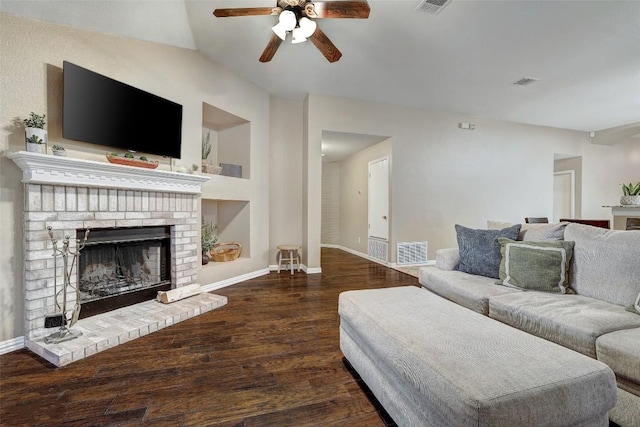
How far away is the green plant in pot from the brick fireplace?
692mm

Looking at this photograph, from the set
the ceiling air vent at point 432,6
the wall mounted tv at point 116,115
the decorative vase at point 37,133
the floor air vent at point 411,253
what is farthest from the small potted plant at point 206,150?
the floor air vent at point 411,253

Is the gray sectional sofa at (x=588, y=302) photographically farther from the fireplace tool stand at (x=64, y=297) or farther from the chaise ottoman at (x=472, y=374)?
the fireplace tool stand at (x=64, y=297)

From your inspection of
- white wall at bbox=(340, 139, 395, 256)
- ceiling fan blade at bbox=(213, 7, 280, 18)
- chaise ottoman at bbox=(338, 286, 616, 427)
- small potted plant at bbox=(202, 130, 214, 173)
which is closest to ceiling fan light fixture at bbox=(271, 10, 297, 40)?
ceiling fan blade at bbox=(213, 7, 280, 18)

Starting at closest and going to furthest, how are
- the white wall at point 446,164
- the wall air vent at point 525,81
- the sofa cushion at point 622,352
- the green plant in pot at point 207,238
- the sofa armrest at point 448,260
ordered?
the sofa cushion at point 622,352 → the sofa armrest at point 448,260 → the green plant in pot at point 207,238 → the wall air vent at point 525,81 → the white wall at point 446,164

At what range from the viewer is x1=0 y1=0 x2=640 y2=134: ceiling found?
8.87ft

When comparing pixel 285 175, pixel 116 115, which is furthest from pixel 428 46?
pixel 116 115

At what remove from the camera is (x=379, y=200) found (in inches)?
223

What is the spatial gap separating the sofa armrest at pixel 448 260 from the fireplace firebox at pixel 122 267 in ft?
9.87

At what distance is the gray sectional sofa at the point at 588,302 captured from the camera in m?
1.32

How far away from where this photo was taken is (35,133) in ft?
7.11

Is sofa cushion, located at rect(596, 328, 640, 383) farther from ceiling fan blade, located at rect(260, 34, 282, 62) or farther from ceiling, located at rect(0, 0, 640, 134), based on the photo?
ceiling fan blade, located at rect(260, 34, 282, 62)

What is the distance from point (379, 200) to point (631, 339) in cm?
442

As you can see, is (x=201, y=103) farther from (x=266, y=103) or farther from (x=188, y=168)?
(x=266, y=103)

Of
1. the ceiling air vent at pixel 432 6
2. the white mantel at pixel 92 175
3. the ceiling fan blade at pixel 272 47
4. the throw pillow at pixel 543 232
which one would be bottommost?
the throw pillow at pixel 543 232
